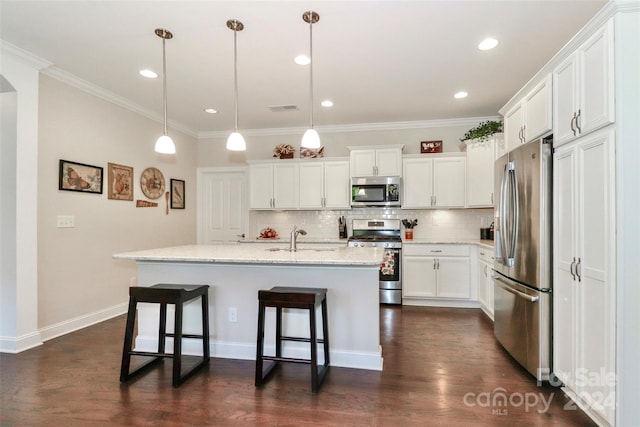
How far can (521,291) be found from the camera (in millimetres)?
2551

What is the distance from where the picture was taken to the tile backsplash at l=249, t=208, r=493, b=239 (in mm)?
4953

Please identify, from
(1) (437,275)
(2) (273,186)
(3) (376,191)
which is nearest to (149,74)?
(2) (273,186)

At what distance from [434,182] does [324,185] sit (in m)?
1.60

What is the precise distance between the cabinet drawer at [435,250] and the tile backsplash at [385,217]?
24.2 inches

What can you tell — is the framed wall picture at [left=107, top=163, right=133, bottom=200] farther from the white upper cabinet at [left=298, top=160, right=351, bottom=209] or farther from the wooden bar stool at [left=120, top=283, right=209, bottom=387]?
the white upper cabinet at [left=298, top=160, right=351, bottom=209]

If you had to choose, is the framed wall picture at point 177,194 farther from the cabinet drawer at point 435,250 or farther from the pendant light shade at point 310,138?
the cabinet drawer at point 435,250

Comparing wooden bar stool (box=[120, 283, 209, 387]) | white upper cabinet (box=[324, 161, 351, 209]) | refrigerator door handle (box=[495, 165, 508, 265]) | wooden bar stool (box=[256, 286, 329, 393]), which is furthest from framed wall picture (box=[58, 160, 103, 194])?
refrigerator door handle (box=[495, 165, 508, 265])

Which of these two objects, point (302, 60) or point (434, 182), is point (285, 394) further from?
point (434, 182)

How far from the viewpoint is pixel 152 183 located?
15.2ft

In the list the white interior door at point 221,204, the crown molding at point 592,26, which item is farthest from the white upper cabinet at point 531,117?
the white interior door at point 221,204

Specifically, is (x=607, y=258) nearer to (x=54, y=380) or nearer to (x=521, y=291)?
(x=521, y=291)

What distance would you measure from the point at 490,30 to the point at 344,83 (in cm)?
146

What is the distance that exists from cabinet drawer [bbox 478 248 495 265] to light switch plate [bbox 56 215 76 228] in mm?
4508

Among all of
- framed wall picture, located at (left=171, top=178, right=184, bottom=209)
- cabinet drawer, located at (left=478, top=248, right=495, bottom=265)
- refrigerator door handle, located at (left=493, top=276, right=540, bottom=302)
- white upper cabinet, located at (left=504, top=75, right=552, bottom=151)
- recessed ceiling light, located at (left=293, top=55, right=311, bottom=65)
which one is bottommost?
refrigerator door handle, located at (left=493, top=276, right=540, bottom=302)
